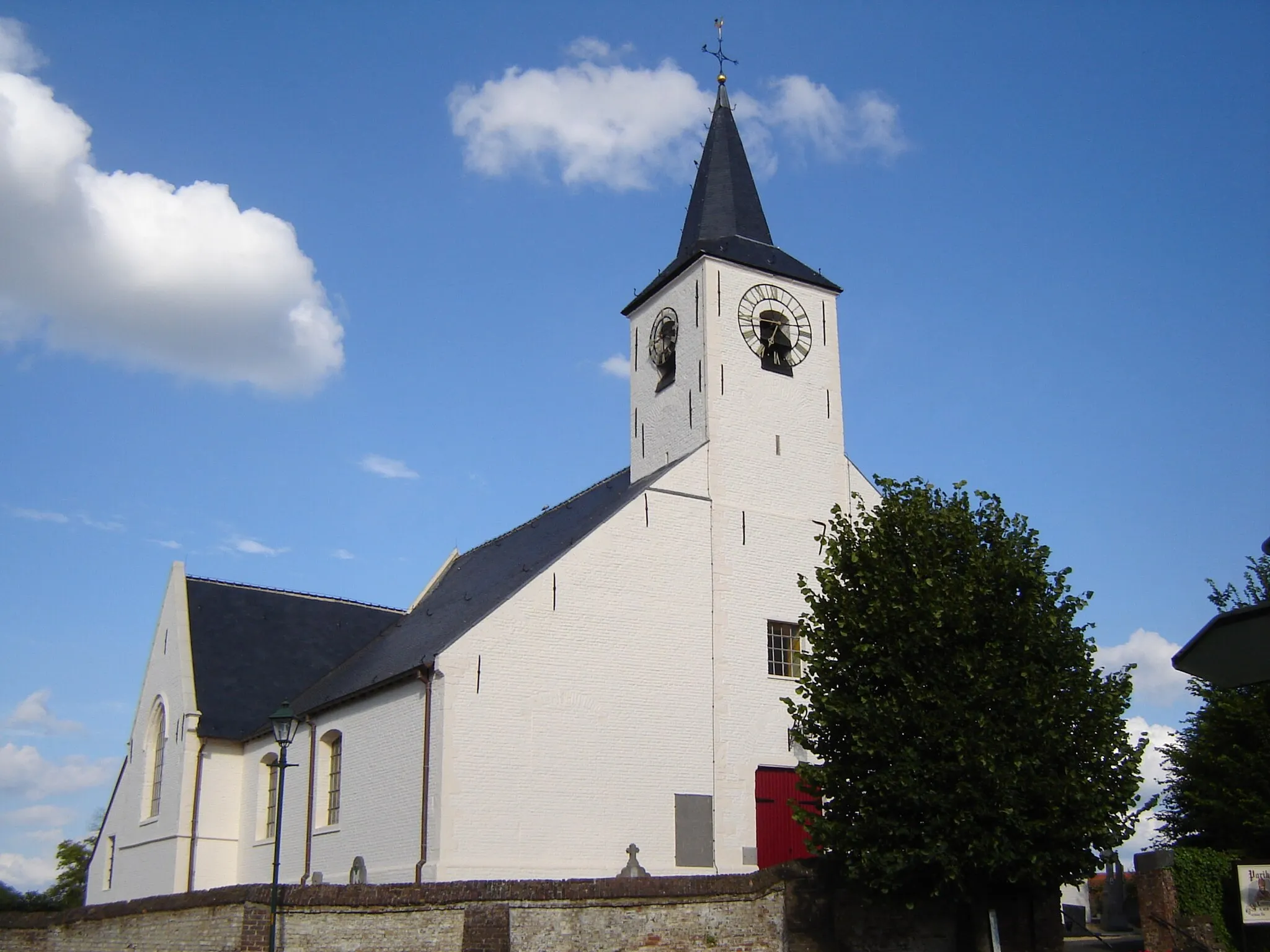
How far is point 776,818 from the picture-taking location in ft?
75.3

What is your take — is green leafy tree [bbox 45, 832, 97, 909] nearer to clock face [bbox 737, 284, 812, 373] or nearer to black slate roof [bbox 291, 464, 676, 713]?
black slate roof [bbox 291, 464, 676, 713]

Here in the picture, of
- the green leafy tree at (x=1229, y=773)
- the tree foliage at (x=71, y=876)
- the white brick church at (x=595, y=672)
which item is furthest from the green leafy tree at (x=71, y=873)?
the green leafy tree at (x=1229, y=773)

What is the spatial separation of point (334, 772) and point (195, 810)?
5076 mm

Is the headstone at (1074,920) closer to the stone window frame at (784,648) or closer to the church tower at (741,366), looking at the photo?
the stone window frame at (784,648)

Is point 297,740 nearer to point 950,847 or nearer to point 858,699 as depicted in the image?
point 858,699

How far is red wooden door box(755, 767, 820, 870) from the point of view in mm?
22703

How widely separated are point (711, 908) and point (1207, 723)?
42.8 feet

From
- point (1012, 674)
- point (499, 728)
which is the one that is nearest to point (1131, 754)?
point (1012, 674)

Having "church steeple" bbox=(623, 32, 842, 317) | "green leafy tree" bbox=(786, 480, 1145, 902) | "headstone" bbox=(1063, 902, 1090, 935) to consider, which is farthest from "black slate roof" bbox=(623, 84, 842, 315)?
"headstone" bbox=(1063, 902, 1090, 935)

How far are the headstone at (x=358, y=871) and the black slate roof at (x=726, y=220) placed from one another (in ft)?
46.1

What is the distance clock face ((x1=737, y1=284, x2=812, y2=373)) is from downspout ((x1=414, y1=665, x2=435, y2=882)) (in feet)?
33.4

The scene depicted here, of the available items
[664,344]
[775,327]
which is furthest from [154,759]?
[775,327]

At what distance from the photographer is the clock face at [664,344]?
27250 millimetres

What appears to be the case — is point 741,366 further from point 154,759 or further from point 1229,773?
point 154,759
